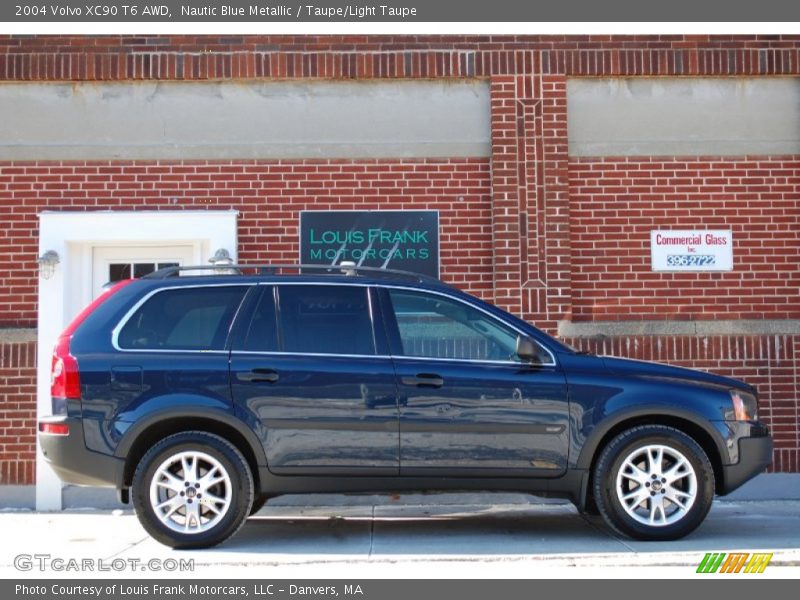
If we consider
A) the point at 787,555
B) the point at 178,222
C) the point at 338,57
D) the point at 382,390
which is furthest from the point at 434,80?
the point at 787,555

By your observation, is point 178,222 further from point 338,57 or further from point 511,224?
point 511,224

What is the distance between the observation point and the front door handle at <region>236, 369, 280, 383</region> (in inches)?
284

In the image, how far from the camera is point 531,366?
24.1ft

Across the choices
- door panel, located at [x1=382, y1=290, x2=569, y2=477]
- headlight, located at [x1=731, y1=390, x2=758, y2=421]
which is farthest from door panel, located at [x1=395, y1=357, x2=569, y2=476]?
headlight, located at [x1=731, y1=390, x2=758, y2=421]

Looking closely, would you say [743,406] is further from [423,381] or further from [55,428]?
[55,428]

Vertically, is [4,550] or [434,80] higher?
[434,80]

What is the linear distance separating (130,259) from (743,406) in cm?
582

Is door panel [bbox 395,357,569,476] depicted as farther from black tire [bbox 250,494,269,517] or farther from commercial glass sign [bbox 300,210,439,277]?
→ commercial glass sign [bbox 300,210,439,277]

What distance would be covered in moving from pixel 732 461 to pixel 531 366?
5.20 ft

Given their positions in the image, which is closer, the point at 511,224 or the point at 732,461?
the point at 732,461

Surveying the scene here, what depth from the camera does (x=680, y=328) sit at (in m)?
10.1

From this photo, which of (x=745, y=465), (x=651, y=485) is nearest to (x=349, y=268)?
(x=651, y=485)

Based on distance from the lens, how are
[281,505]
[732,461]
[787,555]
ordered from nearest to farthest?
[787,555] < [732,461] < [281,505]

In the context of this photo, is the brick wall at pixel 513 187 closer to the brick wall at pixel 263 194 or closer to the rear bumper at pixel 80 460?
the brick wall at pixel 263 194
